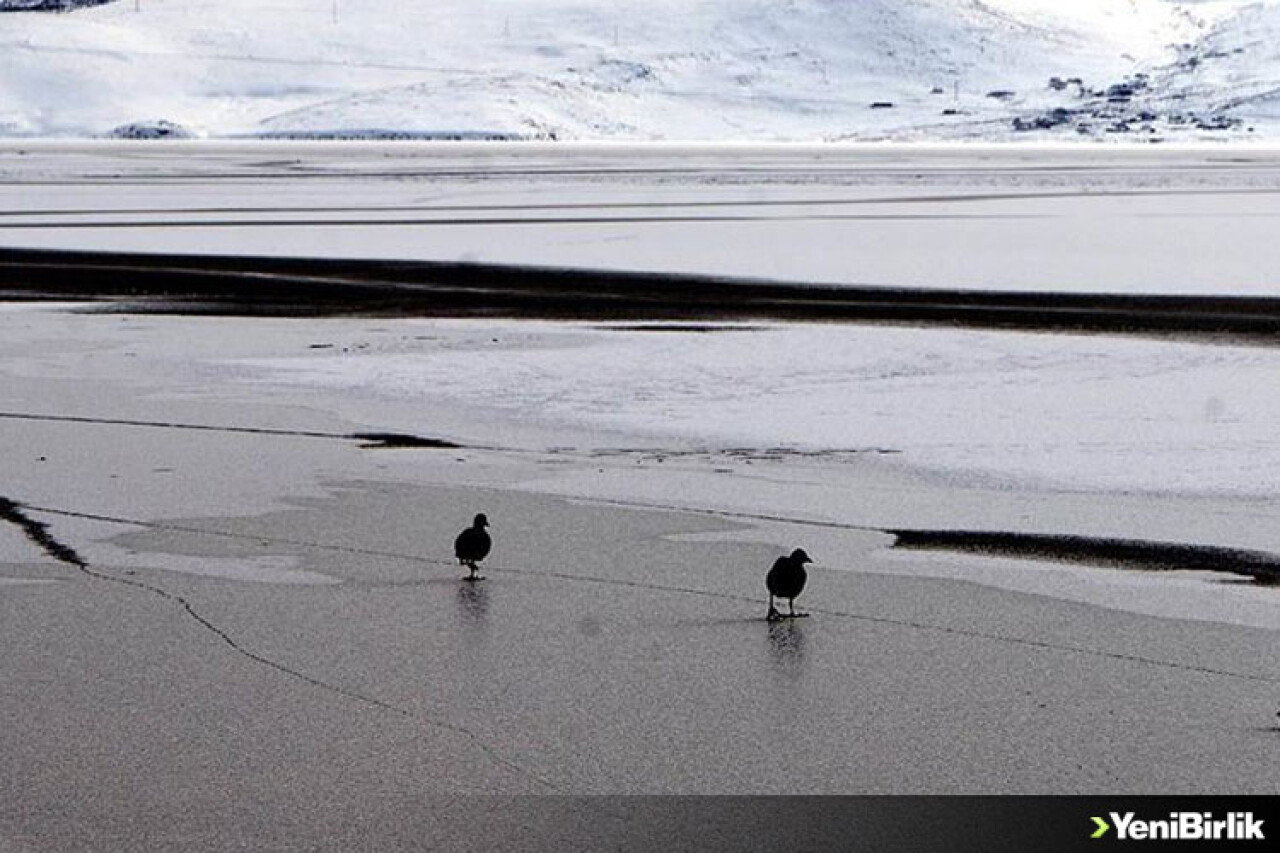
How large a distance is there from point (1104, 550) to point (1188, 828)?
379 cm

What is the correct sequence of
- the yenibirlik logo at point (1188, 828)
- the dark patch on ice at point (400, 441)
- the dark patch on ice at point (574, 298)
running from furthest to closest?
1. the dark patch on ice at point (574, 298)
2. the dark patch on ice at point (400, 441)
3. the yenibirlik logo at point (1188, 828)

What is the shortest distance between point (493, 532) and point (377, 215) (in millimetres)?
31792

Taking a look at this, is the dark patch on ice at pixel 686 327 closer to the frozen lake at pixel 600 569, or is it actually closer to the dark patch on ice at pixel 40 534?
the frozen lake at pixel 600 569

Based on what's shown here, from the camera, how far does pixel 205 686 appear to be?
23.2 ft

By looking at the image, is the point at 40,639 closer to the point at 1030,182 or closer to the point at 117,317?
the point at 117,317

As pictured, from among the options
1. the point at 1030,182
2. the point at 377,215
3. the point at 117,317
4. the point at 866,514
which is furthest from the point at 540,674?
the point at 1030,182

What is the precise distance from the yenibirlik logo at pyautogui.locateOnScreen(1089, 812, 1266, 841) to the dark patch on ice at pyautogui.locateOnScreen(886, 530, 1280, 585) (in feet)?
10.1

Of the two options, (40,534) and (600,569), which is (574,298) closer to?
(40,534)

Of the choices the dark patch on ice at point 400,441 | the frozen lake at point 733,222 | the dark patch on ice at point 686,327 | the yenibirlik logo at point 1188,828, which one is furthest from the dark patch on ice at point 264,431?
the frozen lake at point 733,222

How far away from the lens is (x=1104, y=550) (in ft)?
30.6

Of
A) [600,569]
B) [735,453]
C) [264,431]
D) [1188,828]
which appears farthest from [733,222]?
[1188,828]

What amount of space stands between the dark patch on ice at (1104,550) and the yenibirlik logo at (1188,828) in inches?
122

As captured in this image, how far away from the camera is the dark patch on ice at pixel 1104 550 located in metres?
8.92

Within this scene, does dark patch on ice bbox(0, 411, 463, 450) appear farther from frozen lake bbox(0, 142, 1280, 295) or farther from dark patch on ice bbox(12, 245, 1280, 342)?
frozen lake bbox(0, 142, 1280, 295)
